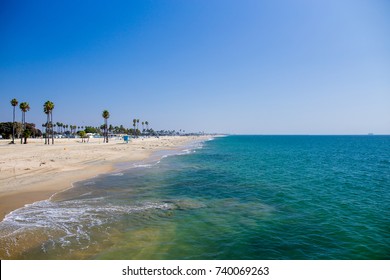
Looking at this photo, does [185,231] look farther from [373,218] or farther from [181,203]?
[373,218]

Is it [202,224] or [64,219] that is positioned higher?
[64,219]

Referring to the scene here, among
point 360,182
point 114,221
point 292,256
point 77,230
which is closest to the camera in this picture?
point 292,256

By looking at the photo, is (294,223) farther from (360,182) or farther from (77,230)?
(360,182)

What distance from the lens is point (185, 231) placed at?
12.1 meters

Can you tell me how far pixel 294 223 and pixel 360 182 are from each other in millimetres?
18699

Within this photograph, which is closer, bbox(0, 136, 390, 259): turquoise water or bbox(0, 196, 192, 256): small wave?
bbox(0, 136, 390, 259): turquoise water

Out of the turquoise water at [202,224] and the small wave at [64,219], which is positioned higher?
the small wave at [64,219]

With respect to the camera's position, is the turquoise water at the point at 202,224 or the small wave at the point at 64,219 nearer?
the turquoise water at the point at 202,224

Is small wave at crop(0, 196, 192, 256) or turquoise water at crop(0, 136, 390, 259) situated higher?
small wave at crop(0, 196, 192, 256)

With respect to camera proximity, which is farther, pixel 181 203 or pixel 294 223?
pixel 181 203
